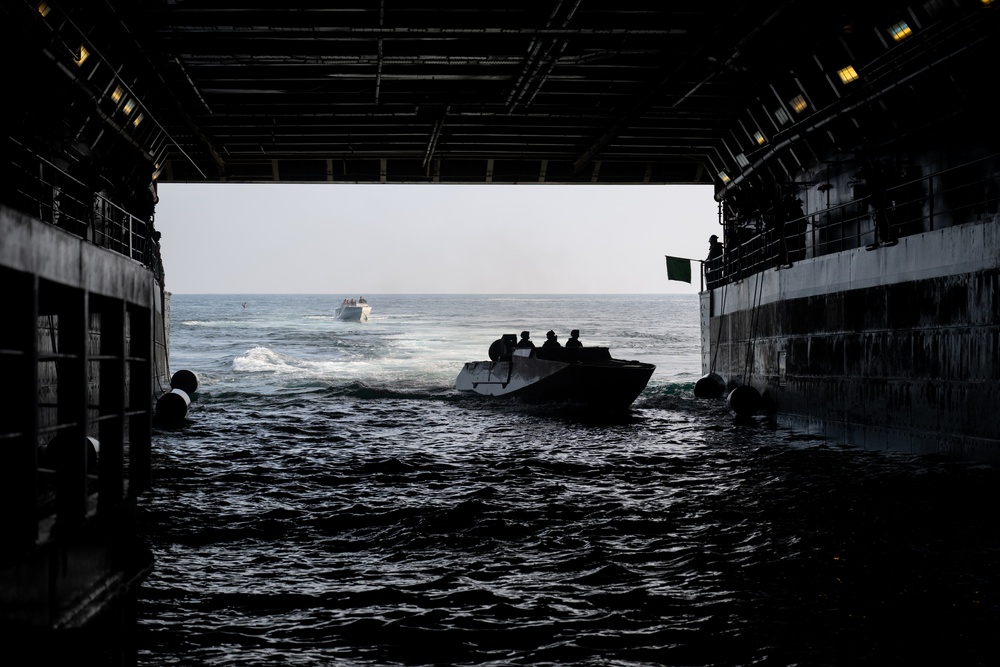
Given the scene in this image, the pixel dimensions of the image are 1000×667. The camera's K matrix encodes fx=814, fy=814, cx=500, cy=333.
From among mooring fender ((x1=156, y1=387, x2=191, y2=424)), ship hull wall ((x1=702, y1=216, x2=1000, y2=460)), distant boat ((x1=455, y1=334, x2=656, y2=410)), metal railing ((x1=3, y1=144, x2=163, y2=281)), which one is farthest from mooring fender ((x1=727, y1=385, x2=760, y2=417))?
metal railing ((x1=3, y1=144, x2=163, y2=281))

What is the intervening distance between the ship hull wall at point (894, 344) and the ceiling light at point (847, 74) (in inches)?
173

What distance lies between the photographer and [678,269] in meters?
28.2

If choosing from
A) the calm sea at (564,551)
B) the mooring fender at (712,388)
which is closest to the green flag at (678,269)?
the mooring fender at (712,388)

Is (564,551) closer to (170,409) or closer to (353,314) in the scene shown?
(170,409)

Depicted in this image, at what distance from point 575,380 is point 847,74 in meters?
10.6

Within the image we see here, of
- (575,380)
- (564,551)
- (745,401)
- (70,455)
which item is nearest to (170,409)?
(575,380)

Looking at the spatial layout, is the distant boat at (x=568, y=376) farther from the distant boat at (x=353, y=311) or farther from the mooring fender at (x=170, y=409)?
the distant boat at (x=353, y=311)

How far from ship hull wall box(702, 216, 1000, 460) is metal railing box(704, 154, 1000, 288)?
605 millimetres

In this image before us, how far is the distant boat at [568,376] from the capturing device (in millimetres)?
23469

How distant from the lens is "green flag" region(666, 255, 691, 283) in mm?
27922

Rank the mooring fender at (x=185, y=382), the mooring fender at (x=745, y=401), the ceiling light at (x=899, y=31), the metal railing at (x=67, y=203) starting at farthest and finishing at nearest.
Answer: the mooring fender at (x=185, y=382) → the mooring fender at (x=745, y=401) → the ceiling light at (x=899, y=31) → the metal railing at (x=67, y=203)

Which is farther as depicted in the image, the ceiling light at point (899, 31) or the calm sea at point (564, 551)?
the ceiling light at point (899, 31)

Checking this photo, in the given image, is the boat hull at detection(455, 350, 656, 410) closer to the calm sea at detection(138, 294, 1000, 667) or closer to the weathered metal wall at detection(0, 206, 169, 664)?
the calm sea at detection(138, 294, 1000, 667)

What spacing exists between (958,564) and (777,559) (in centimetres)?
170
